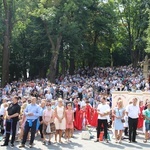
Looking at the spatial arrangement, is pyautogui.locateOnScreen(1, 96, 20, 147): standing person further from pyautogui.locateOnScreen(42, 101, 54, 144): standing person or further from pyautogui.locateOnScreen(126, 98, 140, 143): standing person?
pyautogui.locateOnScreen(126, 98, 140, 143): standing person

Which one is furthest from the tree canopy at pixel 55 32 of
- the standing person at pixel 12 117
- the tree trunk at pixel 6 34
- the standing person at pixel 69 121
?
the standing person at pixel 12 117

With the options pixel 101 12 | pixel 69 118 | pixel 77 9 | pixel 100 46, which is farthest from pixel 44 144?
pixel 100 46

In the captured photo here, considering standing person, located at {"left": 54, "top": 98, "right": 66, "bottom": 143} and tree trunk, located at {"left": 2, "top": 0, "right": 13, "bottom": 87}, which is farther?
tree trunk, located at {"left": 2, "top": 0, "right": 13, "bottom": 87}

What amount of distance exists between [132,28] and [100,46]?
19.8ft

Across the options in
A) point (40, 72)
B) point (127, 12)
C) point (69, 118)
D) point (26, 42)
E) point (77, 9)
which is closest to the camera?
point (69, 118)

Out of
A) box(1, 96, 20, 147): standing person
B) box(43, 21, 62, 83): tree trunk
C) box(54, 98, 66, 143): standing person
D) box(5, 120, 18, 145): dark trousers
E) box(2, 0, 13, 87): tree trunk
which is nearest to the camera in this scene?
box(1, 96, 20, 147): standing person

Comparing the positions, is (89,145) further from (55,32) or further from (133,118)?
(55,32)

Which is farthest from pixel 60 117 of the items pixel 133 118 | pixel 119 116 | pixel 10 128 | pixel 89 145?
pixel 133 118

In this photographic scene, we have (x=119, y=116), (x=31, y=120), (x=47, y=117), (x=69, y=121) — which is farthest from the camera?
(x=69, y=121)

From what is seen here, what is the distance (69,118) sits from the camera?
38.9ft

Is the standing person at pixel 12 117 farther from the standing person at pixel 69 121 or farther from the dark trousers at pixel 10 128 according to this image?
the standing person at pixel 69 121

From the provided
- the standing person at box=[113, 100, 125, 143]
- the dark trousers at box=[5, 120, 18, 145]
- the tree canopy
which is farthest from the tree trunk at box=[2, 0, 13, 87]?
the standing person at box=[113, 100, 125, 143]

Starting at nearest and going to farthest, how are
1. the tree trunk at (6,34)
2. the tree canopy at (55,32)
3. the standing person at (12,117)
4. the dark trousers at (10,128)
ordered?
the standing person at (12,117), the dark trousers at (10,128), the tree trunk at (6,34), the tree canopy at (55,32)

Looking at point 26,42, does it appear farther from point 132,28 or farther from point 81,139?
point 81,139
